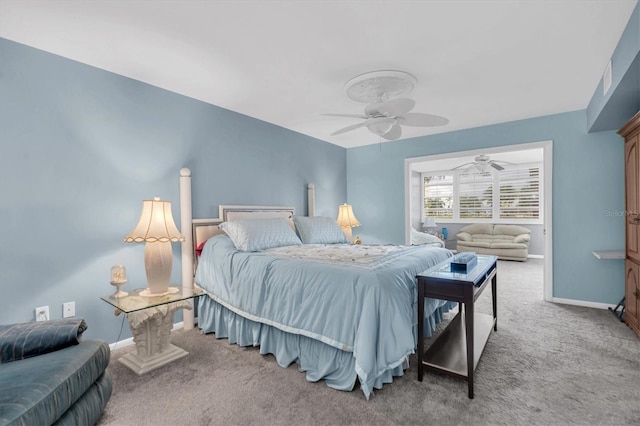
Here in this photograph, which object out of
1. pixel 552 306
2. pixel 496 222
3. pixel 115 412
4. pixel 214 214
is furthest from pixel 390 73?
pixel 496 222

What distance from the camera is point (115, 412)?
1794mm

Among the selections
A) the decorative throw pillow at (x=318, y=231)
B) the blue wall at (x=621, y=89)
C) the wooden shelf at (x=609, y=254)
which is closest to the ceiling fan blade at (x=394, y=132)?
the decorative throw pillow at (x=318, y=231)

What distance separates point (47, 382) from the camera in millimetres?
1298

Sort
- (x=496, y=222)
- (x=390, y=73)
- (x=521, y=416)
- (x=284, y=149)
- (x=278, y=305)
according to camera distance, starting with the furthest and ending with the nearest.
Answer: (x=496, y=222), (x=284, y=149), (x=390, y=73), (x=278, y=305), (x=521, y=416)

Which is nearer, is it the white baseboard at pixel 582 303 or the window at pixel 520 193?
the white baseboard at pixel 582 303

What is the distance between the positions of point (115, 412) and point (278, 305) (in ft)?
3.75

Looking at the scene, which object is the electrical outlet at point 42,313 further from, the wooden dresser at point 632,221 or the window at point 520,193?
the window at point 520,193

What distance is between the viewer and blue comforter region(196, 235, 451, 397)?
185 centimetres

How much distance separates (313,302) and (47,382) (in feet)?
4.59

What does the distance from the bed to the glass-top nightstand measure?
47 cm

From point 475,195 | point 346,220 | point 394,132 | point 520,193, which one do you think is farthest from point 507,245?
point 394,132

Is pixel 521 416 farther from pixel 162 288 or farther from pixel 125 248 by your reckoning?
pixel 125 248

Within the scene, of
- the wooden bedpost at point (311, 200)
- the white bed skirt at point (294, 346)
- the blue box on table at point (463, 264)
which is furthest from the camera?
the wooden bedpost at point (311, 200)

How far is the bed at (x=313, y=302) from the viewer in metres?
1.86
